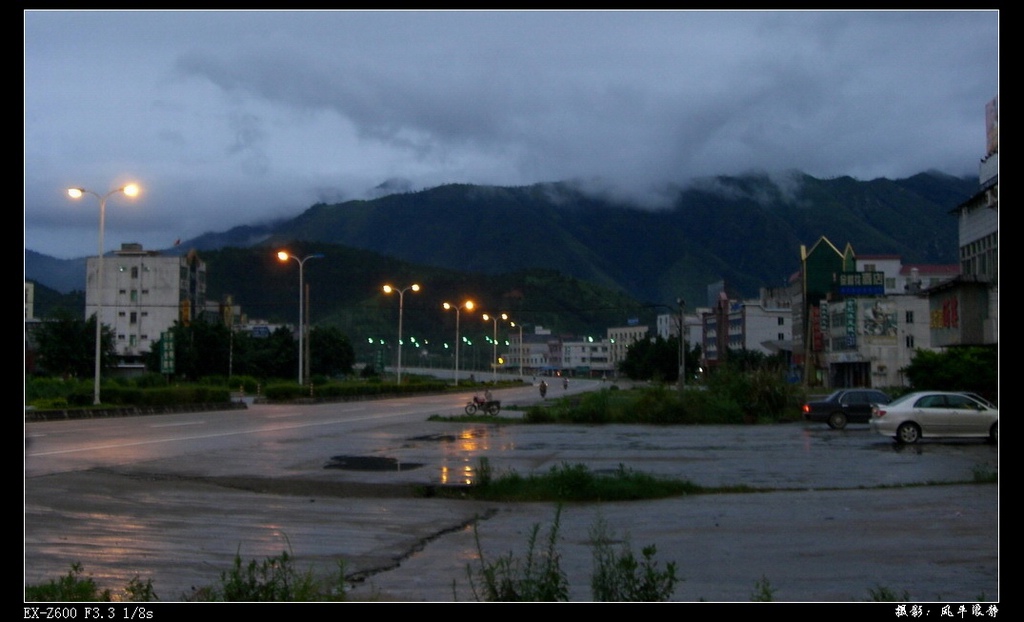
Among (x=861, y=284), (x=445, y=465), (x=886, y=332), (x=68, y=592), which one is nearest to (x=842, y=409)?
(x=445, y=465)

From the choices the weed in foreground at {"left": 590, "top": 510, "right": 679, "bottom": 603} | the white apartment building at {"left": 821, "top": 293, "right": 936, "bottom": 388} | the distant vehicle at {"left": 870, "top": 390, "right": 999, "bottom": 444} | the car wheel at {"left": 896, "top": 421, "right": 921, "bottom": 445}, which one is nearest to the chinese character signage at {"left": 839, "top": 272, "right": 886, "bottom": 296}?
the white apartment building at {"left": 821, "top": 293, "right": 936, "bottom": 388}

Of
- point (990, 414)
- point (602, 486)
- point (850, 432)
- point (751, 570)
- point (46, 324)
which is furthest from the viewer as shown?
point (46, 324)

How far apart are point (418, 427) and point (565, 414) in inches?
294

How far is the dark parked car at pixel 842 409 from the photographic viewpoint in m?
36.1

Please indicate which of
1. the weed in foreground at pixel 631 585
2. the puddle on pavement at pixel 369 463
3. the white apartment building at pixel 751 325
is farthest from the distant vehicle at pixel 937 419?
the white apartment building at pixel 751 325

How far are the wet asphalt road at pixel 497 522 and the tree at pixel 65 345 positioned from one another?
6437 centimetres

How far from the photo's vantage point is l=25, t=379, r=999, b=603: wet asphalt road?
877 centimetres

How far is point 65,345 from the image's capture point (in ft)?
266

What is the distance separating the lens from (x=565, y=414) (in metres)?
40.3

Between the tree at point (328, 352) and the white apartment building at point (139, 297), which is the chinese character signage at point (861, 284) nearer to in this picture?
the tree at point (328, 352)
